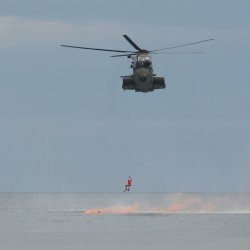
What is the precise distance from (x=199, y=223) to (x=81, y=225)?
2331 centimetres

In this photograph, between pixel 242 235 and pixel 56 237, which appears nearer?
pixel 56 237

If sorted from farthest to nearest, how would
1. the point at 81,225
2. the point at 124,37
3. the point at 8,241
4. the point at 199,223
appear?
the point at 199,223 → the point at 81,225 → the point at 8,241 → the point at 124,37

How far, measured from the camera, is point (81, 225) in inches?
7077

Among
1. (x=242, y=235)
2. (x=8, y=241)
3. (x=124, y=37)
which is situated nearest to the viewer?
(x=124, y=37)

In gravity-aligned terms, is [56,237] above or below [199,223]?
below

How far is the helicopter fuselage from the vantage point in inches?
4535

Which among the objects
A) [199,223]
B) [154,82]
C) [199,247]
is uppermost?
[199,223]

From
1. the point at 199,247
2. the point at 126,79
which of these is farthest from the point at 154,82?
the point at 199,247

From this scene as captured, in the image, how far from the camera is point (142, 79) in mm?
115438

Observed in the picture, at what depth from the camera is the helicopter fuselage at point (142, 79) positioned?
11519 centimetres

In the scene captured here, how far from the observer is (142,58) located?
386 ft

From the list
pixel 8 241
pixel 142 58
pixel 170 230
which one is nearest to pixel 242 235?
pixel 170 230

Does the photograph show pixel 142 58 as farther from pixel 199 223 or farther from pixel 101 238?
pixel 199 223

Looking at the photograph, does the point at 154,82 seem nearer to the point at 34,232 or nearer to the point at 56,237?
the point at 56,237
